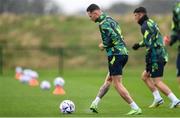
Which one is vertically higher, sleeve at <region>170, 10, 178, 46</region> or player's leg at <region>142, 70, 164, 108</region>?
sleeve at <region>170, 10, 178, 46</region>

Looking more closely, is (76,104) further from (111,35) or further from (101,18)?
(101,18)

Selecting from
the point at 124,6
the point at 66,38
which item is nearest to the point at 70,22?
the point at 66,38

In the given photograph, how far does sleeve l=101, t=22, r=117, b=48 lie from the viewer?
13.7 metres

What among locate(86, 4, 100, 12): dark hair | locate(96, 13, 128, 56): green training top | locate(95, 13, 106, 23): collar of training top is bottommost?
locate(96, 13, 128, 56): green training top

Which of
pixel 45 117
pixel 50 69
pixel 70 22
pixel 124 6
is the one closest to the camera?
pixel 45 117

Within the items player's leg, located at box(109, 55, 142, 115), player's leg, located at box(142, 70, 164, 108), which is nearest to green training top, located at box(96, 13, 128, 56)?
player's leg, located at box(109, 55, 142, 115)

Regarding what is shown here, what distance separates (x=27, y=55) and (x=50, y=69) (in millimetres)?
2628

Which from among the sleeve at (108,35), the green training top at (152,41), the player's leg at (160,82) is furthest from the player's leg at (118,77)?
the player's leg at (160,82)

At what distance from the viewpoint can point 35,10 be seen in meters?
72.2

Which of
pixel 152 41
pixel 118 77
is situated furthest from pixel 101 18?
pixel 152 41

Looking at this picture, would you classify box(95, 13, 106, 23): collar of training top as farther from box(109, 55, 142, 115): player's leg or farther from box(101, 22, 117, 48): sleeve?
box(109, 55, 142, 115): player's leg

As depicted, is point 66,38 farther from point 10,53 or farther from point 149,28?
point 149,28

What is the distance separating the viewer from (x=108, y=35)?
13727 millimetres

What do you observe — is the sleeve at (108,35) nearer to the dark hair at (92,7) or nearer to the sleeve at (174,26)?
the dark hair at (92,7)
